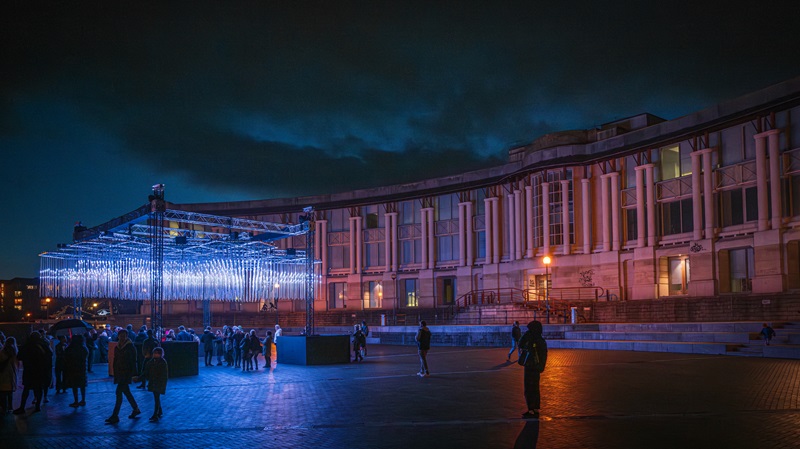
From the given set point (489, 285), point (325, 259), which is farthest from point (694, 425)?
point (325, 259)

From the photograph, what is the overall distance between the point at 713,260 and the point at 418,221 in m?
24.4

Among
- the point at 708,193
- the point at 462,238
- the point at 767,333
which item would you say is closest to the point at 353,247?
the point at 462,238

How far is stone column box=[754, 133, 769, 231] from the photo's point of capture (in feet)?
109

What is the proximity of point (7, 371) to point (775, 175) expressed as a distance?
32.3 m

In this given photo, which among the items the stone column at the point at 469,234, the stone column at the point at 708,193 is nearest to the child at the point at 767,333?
the stone column at the point at 708,193

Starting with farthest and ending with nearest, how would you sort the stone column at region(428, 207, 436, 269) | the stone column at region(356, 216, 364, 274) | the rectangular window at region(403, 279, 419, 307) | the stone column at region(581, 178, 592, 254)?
the stone column at region(356, 216, 364, 274) → the rectangular window at region(403, 279, 419, 307) → the stone column at region(428, 207, 436, 269) → the stone column at region(581, 178, 592, 254)

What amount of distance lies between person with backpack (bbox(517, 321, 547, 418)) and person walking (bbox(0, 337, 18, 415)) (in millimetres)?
9870

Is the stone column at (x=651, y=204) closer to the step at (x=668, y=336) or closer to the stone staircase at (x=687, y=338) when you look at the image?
the stone staircase at (x=687, y=338)

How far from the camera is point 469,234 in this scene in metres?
50.9

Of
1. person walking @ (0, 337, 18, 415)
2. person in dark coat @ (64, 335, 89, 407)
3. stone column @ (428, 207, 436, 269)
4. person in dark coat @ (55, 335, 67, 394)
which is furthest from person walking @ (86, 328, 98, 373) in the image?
stone column @ (428, 207, 436, 269)

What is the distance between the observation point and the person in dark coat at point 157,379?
12516mm

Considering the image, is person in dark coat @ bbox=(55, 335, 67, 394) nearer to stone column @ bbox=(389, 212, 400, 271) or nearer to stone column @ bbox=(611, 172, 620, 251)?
stone column @ bbox=(611, 172, 620, 251)

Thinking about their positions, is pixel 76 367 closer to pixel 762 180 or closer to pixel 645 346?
pixel 645 346

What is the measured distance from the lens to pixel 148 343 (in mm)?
16875
